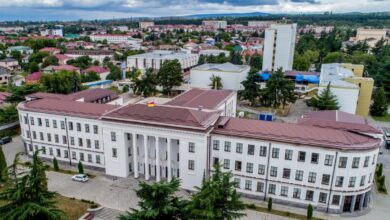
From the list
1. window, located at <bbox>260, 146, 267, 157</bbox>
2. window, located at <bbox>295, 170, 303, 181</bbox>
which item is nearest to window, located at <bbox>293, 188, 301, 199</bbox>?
window, located at <bbox>295, 170, 303, 181</bbox>

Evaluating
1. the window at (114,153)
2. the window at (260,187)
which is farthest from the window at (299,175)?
the window at (114,153)

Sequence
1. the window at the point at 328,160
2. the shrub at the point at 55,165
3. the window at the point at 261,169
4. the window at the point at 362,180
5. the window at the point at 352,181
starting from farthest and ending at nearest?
the shrub at the point at 55,165, the window at the point at 261,169, the window at the point at 362,180, the window at the point at 352,181, the window at the point at 328,160

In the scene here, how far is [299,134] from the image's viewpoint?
35.9 metres

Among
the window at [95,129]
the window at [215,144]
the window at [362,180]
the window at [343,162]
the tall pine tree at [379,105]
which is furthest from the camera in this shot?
the tall pine tree at [379,105]

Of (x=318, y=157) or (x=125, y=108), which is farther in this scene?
(x=125, y=108)

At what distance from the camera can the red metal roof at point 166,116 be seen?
37469 mm

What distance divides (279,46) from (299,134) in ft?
240

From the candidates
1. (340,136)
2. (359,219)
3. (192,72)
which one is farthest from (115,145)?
(192,72)

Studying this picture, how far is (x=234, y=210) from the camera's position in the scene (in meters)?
24.9

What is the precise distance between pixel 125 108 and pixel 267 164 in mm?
20377

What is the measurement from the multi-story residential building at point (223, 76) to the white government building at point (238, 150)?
45869 mm

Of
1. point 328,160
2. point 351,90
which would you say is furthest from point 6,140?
point 351,90

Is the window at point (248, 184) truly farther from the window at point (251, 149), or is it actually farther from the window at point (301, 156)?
the window at point (301, 156)

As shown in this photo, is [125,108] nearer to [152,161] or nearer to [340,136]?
[152,161]
